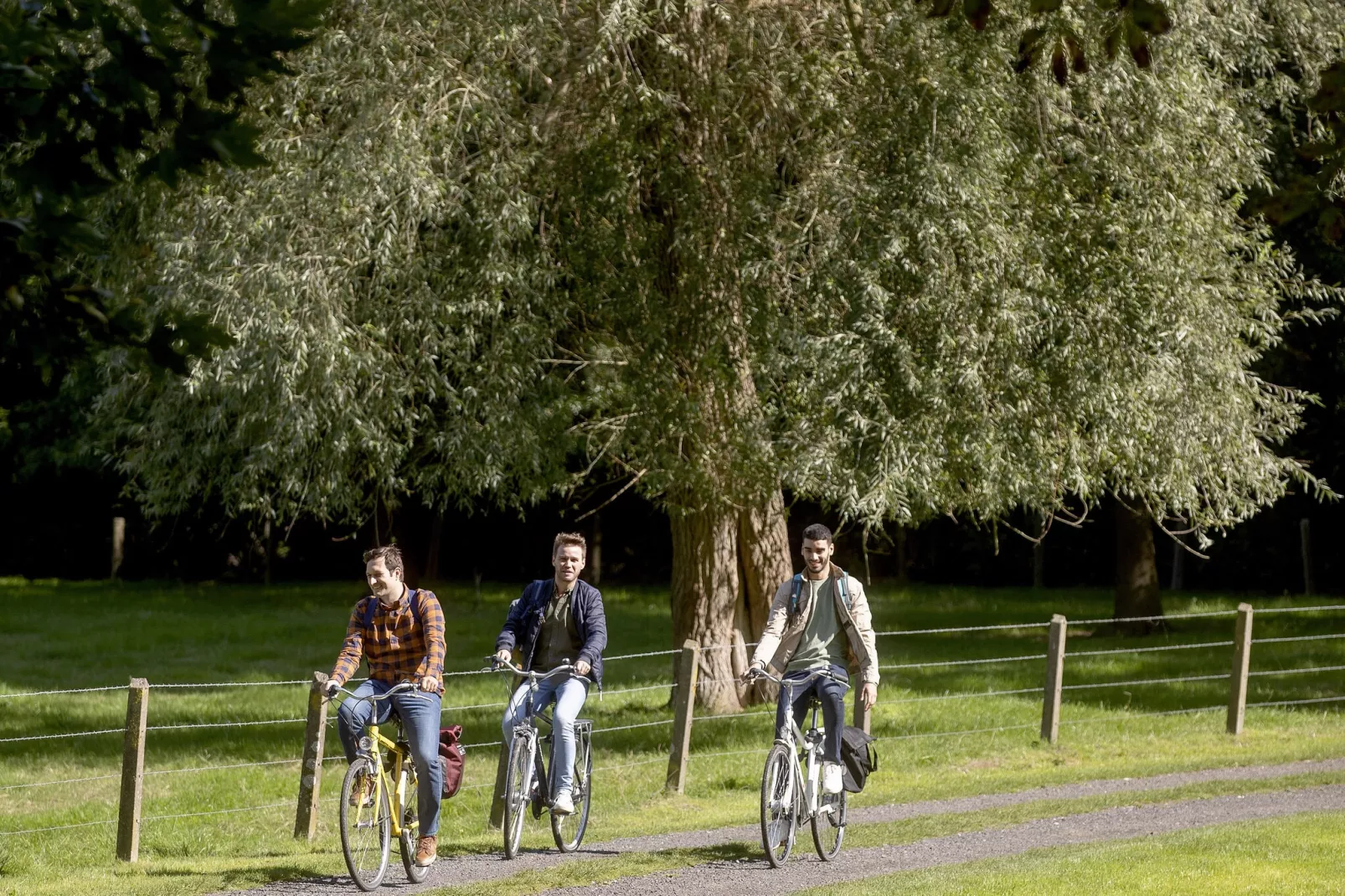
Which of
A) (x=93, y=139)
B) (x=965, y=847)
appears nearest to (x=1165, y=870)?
(x=965, y=847)

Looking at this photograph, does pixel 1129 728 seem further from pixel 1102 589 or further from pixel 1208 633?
pixel 1102 589

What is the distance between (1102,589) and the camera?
32000 millimetres

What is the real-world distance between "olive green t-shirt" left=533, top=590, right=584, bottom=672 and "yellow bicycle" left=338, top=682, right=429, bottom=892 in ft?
3.00

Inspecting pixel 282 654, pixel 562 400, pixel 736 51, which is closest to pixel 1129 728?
pixel 562 400

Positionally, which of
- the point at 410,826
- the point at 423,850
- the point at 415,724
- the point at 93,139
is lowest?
the point at 423,850

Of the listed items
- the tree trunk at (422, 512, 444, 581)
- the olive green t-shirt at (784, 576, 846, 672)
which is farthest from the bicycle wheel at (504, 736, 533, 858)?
the tree trunk at (422, 512, 444, 581)

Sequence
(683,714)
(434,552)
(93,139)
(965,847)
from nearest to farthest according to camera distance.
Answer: (93,139), (965,847), (683,714), (434,552)

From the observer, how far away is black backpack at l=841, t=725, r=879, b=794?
29.4 ft

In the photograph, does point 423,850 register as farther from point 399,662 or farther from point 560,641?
point 560,641

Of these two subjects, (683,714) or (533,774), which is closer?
(533,774)

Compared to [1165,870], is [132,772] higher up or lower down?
higher up

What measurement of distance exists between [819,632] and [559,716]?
4.77 feet

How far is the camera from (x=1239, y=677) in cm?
1505

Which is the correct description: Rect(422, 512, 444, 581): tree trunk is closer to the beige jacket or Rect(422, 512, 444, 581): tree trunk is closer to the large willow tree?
the large willow tree
